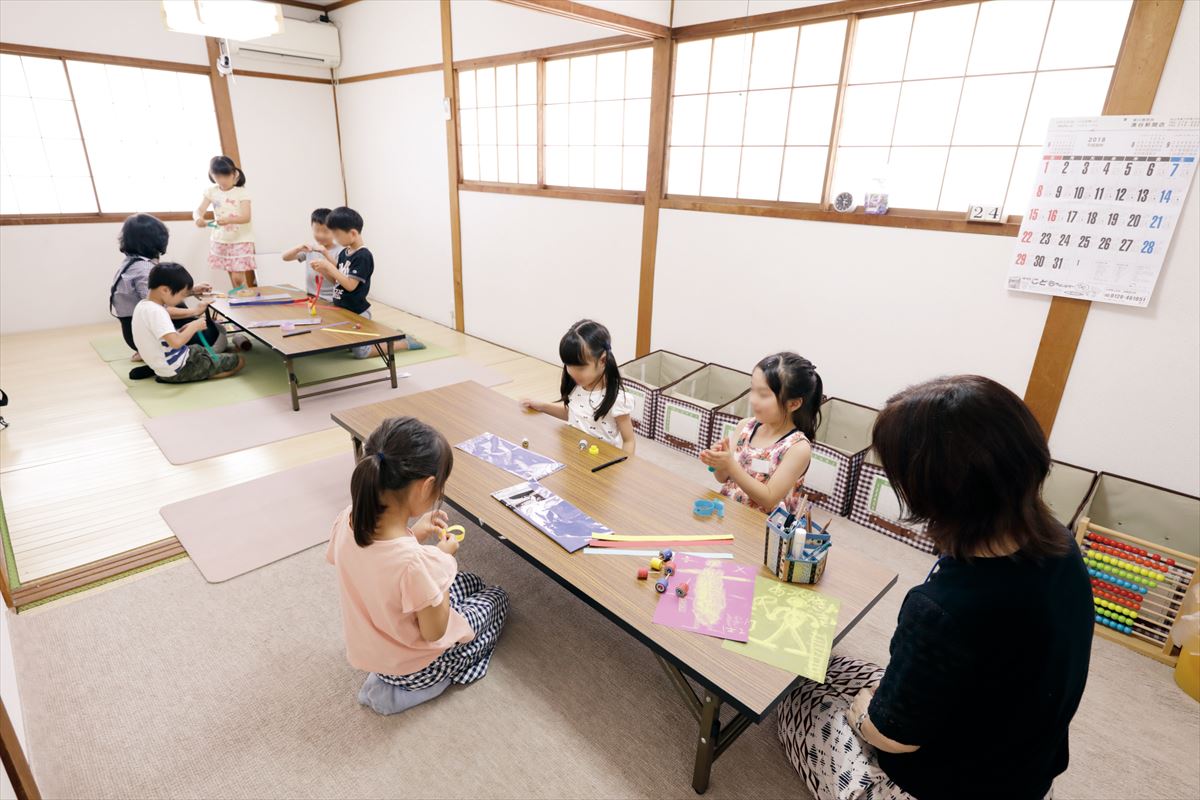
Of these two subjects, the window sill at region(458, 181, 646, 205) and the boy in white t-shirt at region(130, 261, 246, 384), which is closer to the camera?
the boy in white t-shirt at region(130, 261, 246, 384)

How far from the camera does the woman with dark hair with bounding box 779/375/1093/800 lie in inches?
34.4

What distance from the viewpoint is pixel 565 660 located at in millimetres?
1979

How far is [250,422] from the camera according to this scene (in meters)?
3.70

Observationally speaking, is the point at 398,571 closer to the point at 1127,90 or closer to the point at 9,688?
the point at 9,688

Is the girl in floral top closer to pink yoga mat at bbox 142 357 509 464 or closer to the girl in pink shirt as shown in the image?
the girl in pink shirt

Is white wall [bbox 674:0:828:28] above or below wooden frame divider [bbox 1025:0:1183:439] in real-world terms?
above

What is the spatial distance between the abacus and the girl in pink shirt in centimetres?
217

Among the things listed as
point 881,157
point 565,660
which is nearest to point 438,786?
point 565,660

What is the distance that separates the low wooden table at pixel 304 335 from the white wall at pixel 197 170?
207 cm

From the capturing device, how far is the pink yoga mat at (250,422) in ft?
11.0

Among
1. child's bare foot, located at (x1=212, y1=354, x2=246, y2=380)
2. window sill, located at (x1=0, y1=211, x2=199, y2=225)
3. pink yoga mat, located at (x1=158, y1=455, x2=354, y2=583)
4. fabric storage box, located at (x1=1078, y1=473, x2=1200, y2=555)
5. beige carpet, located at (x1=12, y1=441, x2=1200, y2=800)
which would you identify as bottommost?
beige carpet, located at (x1=12, y1=441, x2=1200, y2=800)

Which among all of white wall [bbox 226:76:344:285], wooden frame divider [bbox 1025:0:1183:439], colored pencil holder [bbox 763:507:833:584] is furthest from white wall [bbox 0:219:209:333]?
wooden frame divider [bbox 1025:0:1183:439]

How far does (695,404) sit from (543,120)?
108 inches

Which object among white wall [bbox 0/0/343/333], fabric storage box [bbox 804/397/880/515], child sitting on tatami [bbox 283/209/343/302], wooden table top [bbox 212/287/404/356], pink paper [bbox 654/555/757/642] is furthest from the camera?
white wall [bbox 0/0/343/333]
